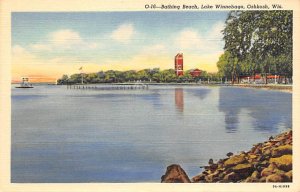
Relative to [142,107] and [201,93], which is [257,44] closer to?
[201,93]

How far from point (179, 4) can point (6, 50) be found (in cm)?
43

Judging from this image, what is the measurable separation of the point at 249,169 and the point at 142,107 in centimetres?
30

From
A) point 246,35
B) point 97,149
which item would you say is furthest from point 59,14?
point 246,35

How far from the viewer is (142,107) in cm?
120

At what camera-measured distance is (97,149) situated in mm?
1166

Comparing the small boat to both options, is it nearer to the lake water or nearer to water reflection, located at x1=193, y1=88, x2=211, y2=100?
the lake water

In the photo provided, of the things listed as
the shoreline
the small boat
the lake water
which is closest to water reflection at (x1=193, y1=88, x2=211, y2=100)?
the lake water

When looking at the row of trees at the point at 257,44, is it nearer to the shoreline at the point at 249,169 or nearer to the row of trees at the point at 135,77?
the row of trees at the point at 135,77

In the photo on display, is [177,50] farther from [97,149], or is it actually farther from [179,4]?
[97,149]

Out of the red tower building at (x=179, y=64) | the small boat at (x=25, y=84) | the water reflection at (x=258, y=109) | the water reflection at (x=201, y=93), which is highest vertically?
the red tower building at (x=179, y=64)

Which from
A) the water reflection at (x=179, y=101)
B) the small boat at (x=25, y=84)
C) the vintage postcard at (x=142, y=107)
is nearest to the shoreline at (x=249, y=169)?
the vintage postcard at (x=142, y=107)

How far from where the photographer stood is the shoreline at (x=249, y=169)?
1.14m

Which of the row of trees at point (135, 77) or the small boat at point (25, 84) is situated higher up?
the row of trees at point (135, 77)

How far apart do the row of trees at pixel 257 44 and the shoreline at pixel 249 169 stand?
19 centimetres
